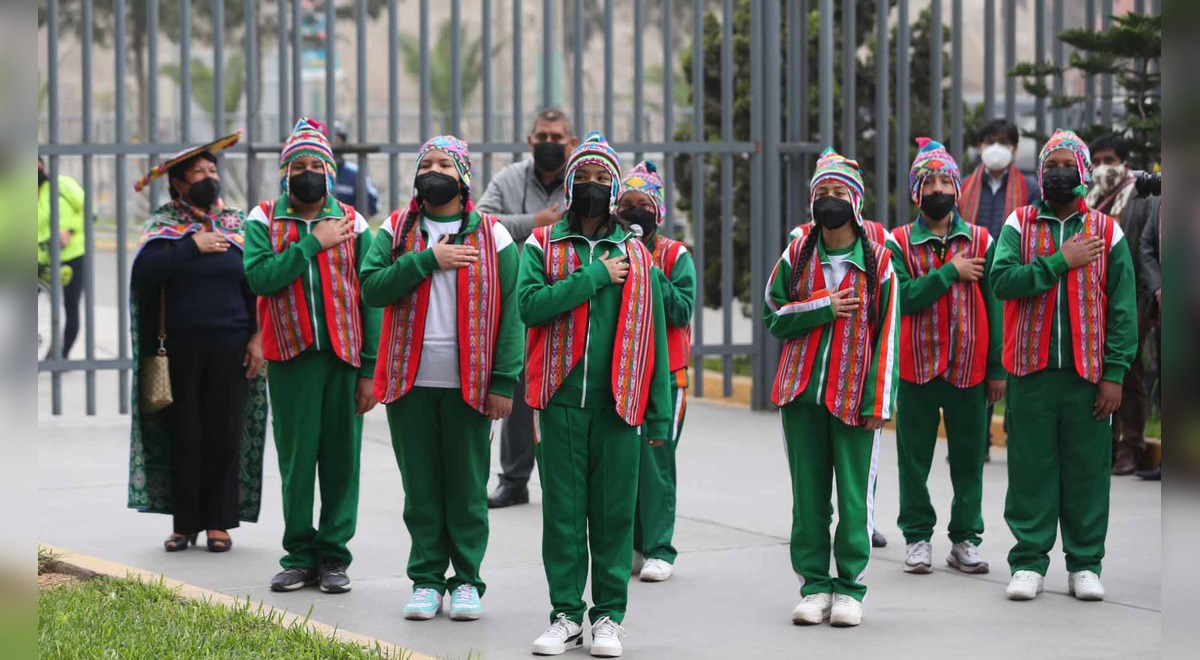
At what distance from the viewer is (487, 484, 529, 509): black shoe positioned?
912 centimetres

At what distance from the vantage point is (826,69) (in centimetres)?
1305

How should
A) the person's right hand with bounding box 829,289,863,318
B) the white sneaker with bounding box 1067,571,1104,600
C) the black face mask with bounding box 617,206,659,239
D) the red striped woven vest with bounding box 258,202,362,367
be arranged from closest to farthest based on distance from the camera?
the person's right hand with bounding box 829,289,863,318 < the white sneaker with bounding box 1067,571,1104,600 < the red striped woven vest with bounding box 258,202,362,367 < the black face mask with bounding box 617,206,659,239

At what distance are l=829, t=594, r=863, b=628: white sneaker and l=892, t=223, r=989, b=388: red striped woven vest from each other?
1.44 metres

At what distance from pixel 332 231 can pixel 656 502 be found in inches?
71.8

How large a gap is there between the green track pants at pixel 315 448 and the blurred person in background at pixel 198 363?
74cm

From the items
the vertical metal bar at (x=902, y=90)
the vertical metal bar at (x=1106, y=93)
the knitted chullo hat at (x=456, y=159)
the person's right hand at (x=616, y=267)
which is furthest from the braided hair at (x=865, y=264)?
the vertical metal bar at (x=1106, y=93)

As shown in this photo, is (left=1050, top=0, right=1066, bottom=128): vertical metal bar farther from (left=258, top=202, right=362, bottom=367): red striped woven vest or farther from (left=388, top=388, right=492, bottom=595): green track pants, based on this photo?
(left=388, top=388, right=492, bottom=595): green track pants

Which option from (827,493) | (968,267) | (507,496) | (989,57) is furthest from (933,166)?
(989,57)

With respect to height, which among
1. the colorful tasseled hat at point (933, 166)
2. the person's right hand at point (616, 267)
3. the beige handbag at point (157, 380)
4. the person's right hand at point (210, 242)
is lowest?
the beige handbag at point (157, 380)

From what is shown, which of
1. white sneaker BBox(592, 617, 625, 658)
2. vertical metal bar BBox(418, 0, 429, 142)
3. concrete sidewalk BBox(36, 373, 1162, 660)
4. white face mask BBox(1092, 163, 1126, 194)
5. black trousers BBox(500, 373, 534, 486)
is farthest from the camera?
vertical metal bar BBox(418, 0, 429, 142)

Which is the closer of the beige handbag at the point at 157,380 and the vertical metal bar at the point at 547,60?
the beige handbag at the point at 157,380

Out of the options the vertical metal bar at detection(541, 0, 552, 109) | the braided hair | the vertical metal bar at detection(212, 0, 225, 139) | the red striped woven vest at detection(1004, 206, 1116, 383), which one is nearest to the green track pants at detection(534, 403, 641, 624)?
the braided hair

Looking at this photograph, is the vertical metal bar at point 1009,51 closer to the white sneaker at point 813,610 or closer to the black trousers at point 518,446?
the black trousers at point 518,446

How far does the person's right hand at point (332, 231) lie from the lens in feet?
22.5
